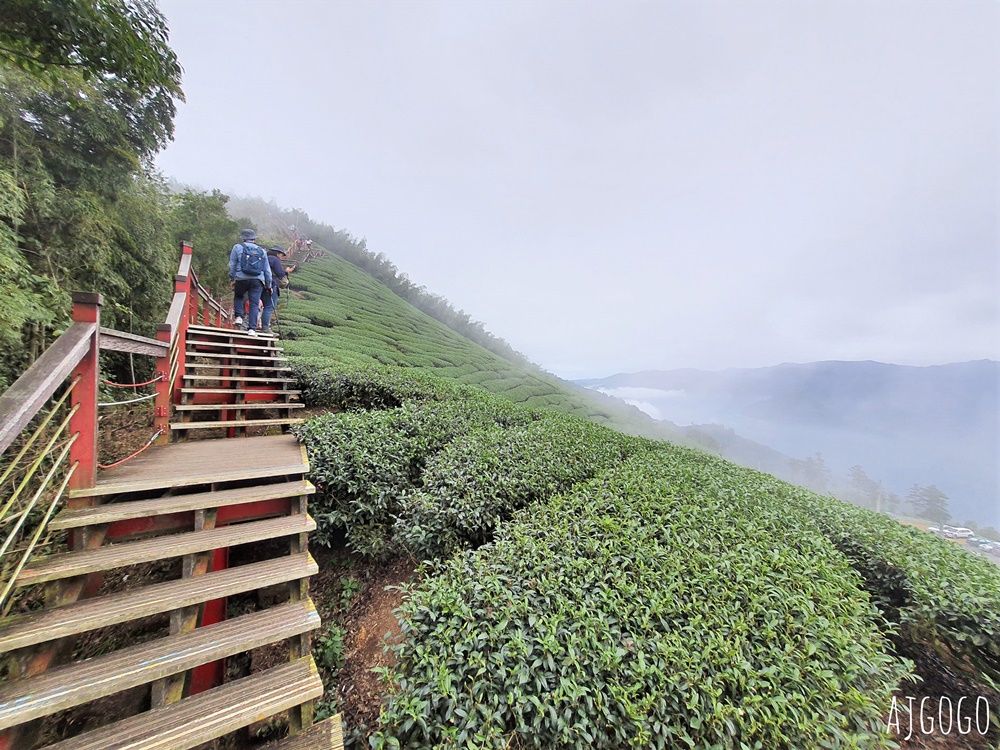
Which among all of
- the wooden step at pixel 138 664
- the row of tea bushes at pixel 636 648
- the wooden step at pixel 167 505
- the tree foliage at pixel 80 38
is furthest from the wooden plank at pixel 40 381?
the tree foliage at pixel 80 38

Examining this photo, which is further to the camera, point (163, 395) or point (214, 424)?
point (214, 424)

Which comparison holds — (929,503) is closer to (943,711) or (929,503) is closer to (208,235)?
(943,711)

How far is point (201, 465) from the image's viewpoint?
8.36 feet

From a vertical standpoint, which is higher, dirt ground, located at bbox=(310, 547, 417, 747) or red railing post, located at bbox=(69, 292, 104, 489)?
red railing post, located at bbox=(69, 292, 104, 489)

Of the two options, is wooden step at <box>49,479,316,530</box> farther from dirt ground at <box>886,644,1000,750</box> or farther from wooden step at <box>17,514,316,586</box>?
dirt ground at <box>886,644,1000,750</box>

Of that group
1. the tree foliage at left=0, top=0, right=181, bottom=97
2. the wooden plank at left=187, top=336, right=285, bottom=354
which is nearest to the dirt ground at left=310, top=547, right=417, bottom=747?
the wooden plank at left=187, top=336, right=285, bottom=354

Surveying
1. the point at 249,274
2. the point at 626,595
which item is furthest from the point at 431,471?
the point at 249,274

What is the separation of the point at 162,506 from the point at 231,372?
3396 mm

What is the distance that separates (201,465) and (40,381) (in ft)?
3.83

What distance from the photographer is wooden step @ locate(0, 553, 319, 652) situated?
54.7 inches

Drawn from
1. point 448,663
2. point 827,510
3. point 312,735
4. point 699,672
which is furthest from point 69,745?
point 827,510

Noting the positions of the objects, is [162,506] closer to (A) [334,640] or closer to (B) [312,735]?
(A) [334,640]

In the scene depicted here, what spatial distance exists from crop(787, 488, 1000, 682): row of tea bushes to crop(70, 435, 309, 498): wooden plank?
4415mm

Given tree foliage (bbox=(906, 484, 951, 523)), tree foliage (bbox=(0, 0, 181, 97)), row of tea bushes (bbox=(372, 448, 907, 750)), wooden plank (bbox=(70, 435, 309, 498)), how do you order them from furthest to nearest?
tree foliage (bbox=(906, 484, 951, 523)), tree foliage (bbox=(0, 0, 181, 97)), wooden plank (bbox=(70, 435, 309, 498)), row of tea bushes (bbox=(372, 448, 907, 750))
